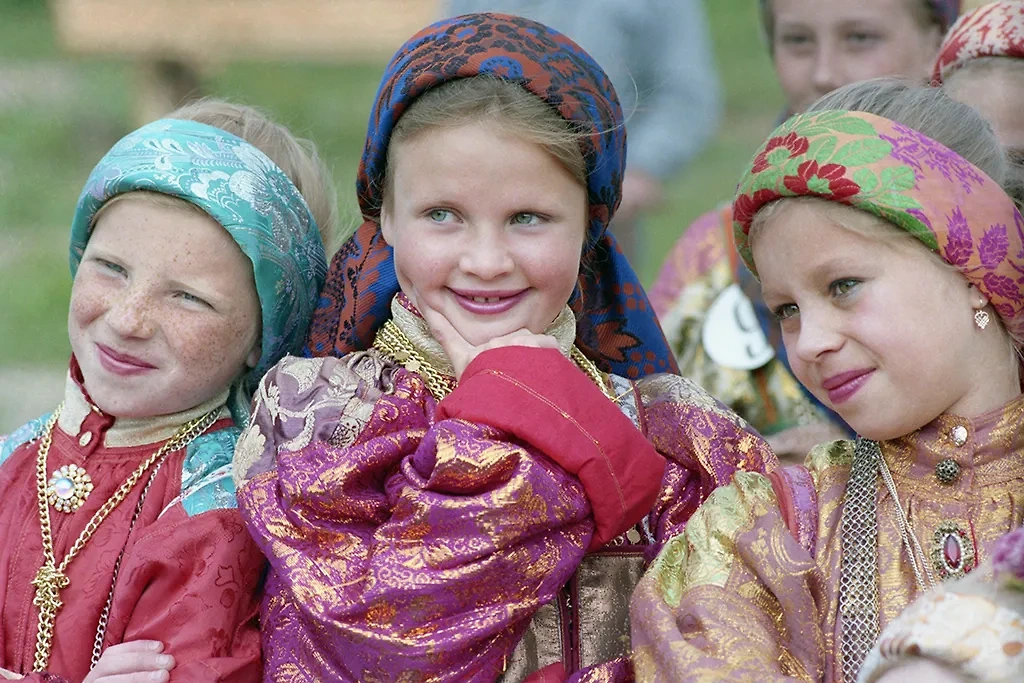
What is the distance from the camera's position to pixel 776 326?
395 centimetres

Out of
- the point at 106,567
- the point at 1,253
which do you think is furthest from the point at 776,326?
the point at 1,253

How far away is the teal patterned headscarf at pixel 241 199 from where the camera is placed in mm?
2916

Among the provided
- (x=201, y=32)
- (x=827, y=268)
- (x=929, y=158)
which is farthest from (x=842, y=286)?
(x=201, y=32)

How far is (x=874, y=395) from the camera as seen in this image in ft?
7.98

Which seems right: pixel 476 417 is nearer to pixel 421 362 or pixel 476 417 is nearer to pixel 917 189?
pixel 421 362

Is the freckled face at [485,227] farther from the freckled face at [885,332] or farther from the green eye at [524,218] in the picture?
the freckled face at [885,332]

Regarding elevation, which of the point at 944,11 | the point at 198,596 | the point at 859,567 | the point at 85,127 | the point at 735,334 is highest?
the point at 944,11

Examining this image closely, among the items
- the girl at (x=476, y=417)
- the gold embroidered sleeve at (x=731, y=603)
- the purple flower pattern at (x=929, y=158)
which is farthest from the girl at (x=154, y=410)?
the purple flower pattern at (x=929, y=158)

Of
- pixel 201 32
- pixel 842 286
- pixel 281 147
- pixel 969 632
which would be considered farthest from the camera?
pixel 201 32

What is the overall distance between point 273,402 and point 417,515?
0.48m

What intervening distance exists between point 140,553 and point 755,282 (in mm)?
1979

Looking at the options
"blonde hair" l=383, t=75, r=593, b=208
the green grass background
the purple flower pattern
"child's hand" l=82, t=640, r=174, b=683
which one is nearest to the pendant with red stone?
the purple flower pattern

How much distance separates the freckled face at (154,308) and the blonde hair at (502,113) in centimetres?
56

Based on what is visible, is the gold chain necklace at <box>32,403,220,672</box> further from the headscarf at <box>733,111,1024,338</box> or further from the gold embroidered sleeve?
the headscarf at <box>733,111,1024,338</box>
